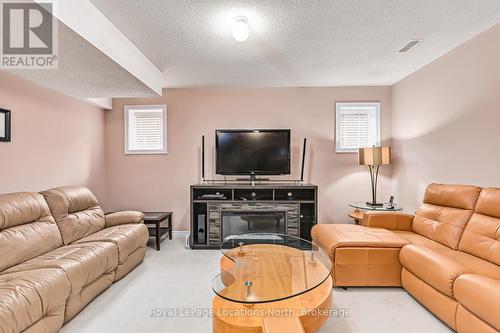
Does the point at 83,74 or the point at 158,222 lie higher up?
the point at 83,74

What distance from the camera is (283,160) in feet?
13.3

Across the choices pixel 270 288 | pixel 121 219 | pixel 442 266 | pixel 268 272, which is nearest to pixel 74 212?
pixel 121 219

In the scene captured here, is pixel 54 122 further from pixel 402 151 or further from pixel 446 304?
pixel 402 151

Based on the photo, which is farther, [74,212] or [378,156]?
[378,156]

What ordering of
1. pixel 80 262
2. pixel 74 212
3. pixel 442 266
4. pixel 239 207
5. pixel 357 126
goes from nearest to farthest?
1. pixel 442 266
2. pixel 80 262
3. pixel 74 212
4. pixel 239 207
5. pixel 357 126

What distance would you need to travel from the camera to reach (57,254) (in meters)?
2.27

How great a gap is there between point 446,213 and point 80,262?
3523 millimetres

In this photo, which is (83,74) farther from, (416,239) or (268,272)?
(416,239)

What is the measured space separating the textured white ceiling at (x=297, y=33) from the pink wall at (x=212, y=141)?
26.6 inches

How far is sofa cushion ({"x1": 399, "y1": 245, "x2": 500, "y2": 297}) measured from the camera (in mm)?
1854

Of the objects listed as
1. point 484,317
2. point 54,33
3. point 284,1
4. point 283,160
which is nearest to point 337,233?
point 484,317

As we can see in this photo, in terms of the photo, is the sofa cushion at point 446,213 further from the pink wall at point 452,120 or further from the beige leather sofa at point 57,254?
the beige leather sofa at point 57,254

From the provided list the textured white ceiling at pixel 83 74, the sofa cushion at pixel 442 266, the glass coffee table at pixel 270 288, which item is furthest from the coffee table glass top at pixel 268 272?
the textured white ceiling at pixel 83 74

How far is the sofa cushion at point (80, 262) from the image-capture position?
1970 millimetres
